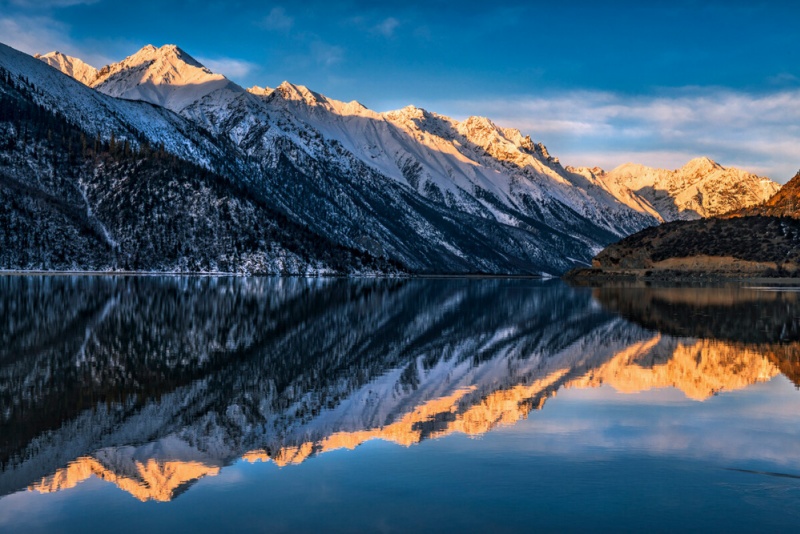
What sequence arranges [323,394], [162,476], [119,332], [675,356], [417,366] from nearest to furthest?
[162,476] < [323,394] < [417,366] < [675,356] < [119,332]

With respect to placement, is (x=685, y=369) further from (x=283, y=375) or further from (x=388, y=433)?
(x=388, y=433)

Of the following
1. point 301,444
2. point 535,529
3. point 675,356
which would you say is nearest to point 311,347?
point 675,356

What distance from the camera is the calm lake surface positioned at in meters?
18.3

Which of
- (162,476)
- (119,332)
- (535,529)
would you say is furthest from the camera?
Answer: (119,332)

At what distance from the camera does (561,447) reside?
80.0 ft

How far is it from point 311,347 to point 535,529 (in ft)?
106

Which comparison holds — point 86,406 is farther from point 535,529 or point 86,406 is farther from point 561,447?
point 535,529

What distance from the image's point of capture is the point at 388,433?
2614 centimetres

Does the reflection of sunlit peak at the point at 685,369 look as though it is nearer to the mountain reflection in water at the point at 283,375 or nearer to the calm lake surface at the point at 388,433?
the mountain reflection in water at the point at 283,375

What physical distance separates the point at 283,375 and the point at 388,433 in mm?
12002

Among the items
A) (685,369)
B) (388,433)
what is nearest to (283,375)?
(388,433)

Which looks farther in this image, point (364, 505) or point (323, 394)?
point (323, 394)

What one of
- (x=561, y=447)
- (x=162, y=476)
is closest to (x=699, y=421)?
(x=561, y=447)

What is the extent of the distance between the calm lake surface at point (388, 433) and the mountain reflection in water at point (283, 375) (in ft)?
0.43
